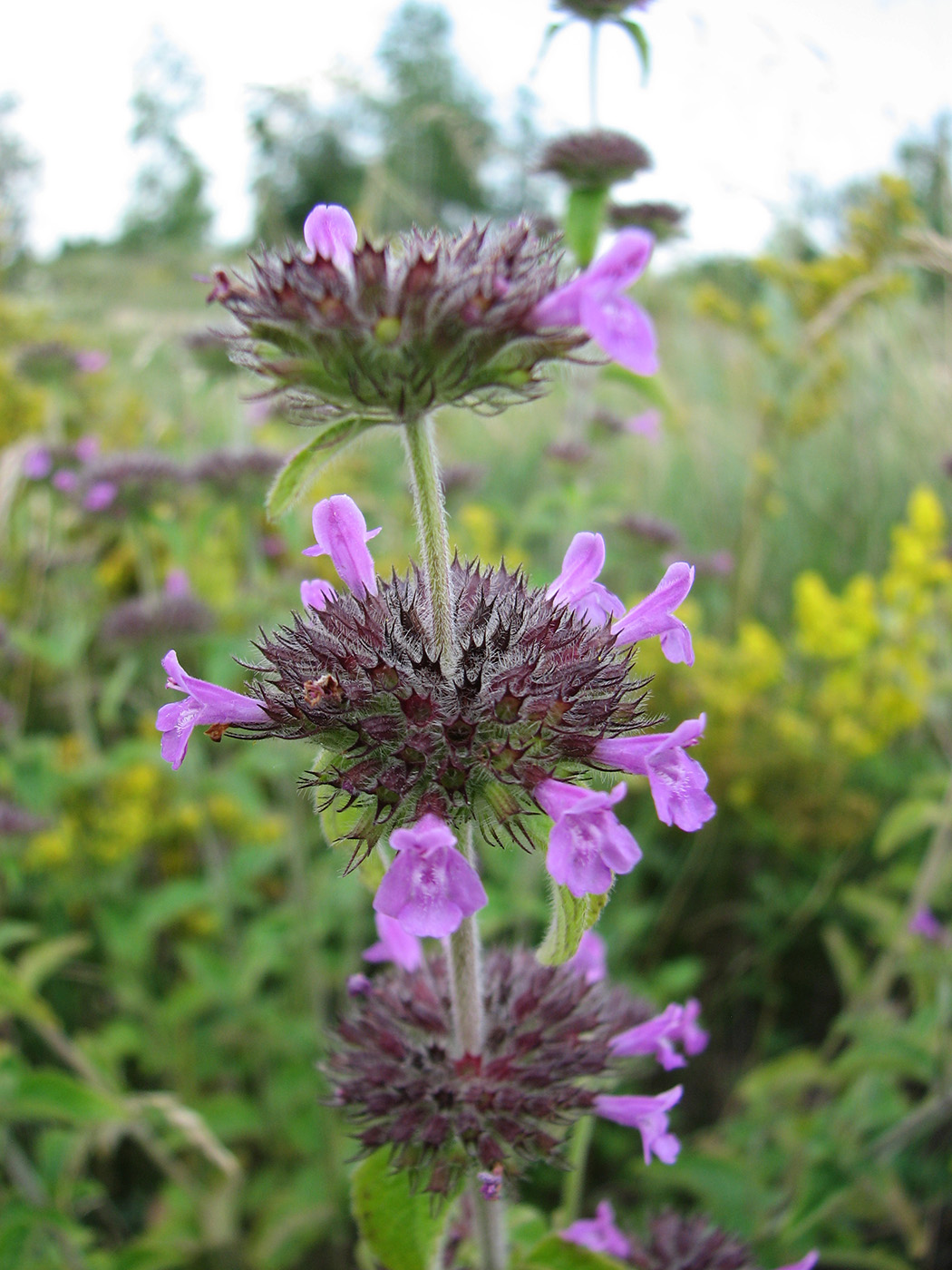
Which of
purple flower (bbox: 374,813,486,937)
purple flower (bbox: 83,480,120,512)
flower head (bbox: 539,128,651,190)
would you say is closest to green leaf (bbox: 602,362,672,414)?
flower head (bbox: 539,128,651,190)

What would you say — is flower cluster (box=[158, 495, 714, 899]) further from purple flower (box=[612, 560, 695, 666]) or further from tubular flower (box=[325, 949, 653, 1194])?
tubular flower (box=[325, 949, 653, 1194])

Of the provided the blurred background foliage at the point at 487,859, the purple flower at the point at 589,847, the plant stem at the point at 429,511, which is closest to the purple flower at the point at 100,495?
the blurred background foliage at the point at 487,859

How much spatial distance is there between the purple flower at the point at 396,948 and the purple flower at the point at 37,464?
3017 millimetres

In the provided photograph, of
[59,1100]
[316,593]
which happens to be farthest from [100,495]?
[316,593]

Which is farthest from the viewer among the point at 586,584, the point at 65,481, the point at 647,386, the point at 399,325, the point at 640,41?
the point at 65,481

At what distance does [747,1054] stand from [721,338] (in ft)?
28.8

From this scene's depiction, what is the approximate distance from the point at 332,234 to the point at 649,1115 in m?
1.23

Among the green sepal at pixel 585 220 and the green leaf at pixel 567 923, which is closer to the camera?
the green leaf at pixel 567 923

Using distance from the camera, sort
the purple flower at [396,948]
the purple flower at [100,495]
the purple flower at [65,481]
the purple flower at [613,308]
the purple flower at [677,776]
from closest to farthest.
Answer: the purple flower at [613,308] → the purple flower at [677,776] → the purple flower at [396,948] → the purple flower at [100,495] → the purple flower at [65,481]

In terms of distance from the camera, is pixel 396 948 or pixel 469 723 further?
pixel 396 948

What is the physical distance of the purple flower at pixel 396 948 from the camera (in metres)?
1.43

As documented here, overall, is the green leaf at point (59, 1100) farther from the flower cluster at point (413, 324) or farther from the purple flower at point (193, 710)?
the flower cluster at point (413, 324)

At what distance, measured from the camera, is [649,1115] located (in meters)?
1.25

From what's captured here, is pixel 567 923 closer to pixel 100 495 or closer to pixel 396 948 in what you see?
pixel 396 948
